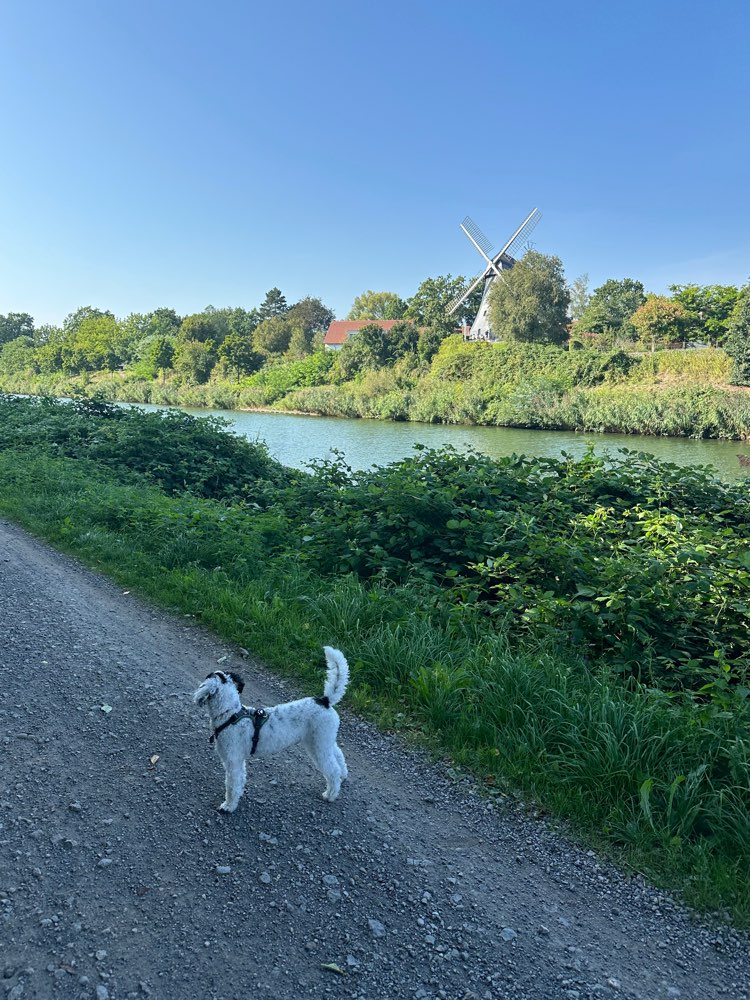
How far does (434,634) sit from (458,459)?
5911 millimetres

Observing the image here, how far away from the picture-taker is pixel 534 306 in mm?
57438

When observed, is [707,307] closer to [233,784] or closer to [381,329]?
[381,329]

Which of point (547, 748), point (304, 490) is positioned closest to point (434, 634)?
point (547, 748)

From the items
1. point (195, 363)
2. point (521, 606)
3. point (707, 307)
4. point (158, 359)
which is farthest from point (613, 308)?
point (521, 606)

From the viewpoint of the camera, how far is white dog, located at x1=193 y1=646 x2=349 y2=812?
3.09 metres

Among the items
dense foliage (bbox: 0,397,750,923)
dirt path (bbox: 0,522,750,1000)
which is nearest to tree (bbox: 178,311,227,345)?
dense foliage (bbox: 0,397,750,923)

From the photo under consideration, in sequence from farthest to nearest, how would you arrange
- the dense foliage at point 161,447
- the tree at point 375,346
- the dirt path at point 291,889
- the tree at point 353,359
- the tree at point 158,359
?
the tree at point 158,359
the tree at point 353,359
the tree at point 375,346
the dense foliage at point 161,447
the dirt path at point 291,889

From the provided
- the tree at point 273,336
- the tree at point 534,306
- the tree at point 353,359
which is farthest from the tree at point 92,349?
the tree at point 534,306

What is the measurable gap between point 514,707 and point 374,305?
106346 millimetres

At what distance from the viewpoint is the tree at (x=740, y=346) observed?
132 ft

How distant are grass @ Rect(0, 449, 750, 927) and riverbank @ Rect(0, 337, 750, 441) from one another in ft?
86.9

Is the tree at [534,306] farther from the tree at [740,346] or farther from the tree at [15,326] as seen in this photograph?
the tree at [15,326]

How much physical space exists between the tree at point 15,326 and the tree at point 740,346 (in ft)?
366

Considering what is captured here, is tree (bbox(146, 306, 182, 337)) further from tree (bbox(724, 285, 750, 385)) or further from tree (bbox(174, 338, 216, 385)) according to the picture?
tree (bbox(724, 285, 750, 385))
